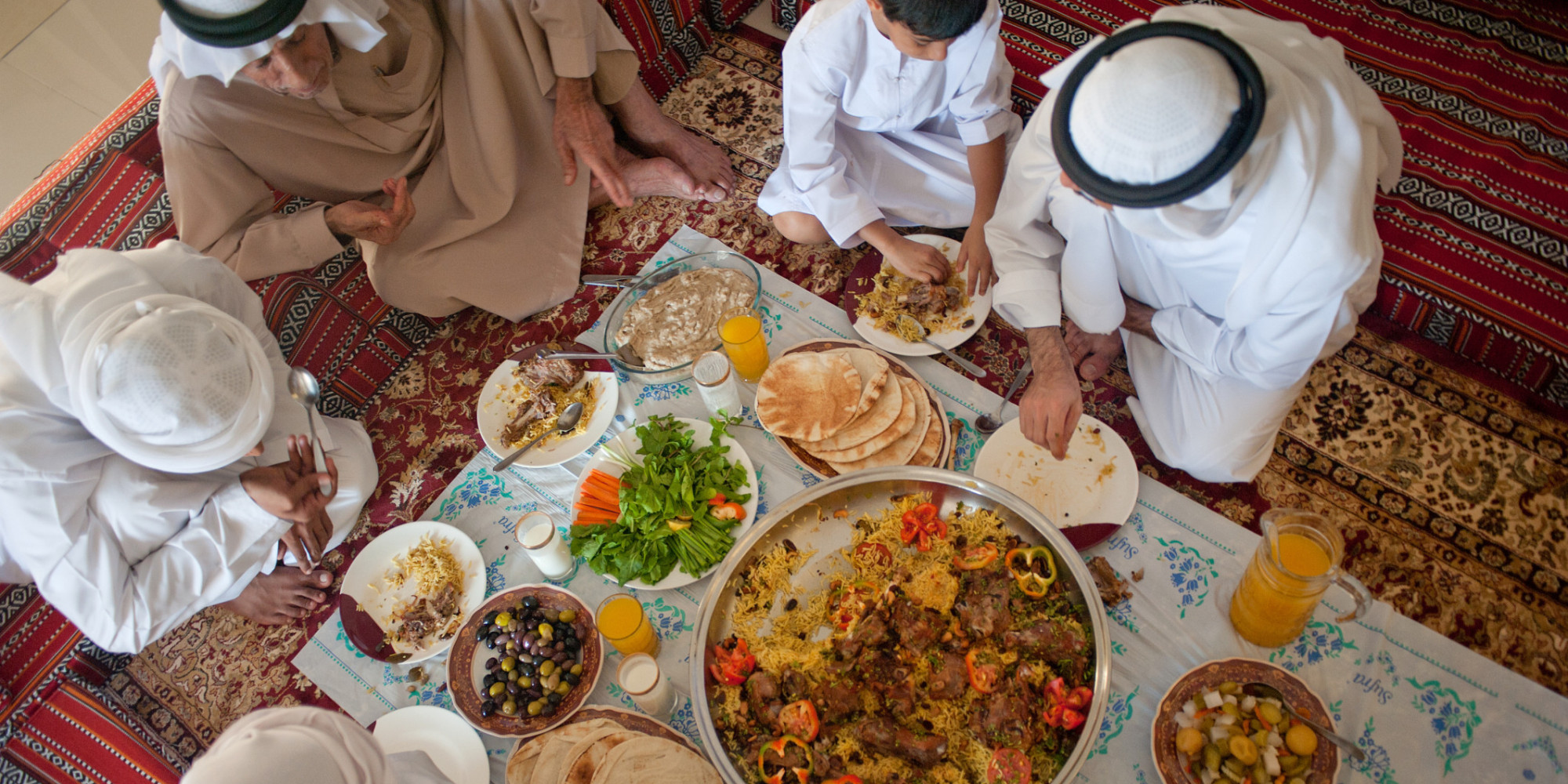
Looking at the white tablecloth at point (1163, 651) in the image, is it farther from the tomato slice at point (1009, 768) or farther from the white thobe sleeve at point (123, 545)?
the white thobe sleeve at point (123, 545)

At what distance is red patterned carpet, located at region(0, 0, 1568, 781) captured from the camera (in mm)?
2252

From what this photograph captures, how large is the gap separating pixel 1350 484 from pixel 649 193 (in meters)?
2.65

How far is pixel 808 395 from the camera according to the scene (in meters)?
2.26

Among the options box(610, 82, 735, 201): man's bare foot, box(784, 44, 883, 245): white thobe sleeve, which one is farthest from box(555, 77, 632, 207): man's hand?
box(784, 44, 883, 245): white thobe sleeve

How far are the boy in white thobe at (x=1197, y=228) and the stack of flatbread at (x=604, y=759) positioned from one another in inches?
46.2

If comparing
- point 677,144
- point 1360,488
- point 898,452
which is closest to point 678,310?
point 898,452

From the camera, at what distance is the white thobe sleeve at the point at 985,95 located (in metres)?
2.48

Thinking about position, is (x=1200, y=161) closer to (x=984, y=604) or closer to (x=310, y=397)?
(x=984, y=604)

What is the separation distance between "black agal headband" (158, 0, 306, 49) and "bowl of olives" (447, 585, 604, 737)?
1647 millimetres

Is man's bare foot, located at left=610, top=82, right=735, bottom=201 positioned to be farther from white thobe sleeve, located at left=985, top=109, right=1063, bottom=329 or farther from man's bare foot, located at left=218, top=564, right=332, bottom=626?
man's bare foot, located at left=218, top=564, right=332, bottom=626

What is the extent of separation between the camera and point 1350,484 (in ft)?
7.84

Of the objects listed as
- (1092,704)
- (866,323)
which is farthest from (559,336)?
(1092,704)

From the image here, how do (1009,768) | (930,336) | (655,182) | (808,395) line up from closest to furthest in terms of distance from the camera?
1. (1009,768)
2. (808,395)
3. (930,336)
4. (655,182)

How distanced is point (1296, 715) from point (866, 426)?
3.71 feet
